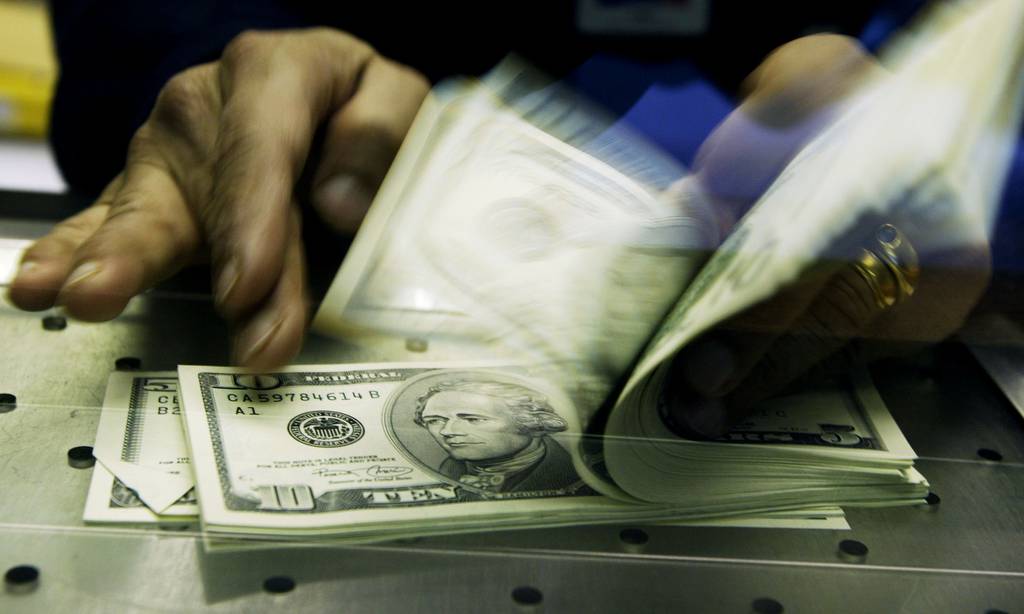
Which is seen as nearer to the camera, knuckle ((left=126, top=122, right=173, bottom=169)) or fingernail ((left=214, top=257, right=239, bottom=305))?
fingernail ((left=214, top=257, right=239, bottom=305))

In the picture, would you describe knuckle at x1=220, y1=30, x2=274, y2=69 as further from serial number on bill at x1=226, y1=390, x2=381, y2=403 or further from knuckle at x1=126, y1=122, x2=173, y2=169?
serial number on bill at x1=226, y1=390, x2=381, y2=403

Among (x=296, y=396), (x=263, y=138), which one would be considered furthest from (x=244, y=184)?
(x=296, y=396)

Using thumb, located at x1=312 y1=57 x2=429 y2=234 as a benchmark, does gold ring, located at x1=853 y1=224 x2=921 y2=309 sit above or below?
above

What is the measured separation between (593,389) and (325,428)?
17 centimetres

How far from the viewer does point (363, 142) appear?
0.88 metres

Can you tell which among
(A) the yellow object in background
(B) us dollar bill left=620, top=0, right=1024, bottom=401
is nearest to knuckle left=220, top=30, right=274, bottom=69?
(B) us dollar bill left=620, top=0, right=1024, bottom=401

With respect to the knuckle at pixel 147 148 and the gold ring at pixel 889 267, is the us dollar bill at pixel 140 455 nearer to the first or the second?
the knuckle at pixel 147 148

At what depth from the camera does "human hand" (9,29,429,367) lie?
68cm

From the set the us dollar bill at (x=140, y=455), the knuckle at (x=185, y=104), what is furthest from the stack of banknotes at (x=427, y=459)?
the knuckle at (x=185, y=104)

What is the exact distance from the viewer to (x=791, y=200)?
57 centimetres

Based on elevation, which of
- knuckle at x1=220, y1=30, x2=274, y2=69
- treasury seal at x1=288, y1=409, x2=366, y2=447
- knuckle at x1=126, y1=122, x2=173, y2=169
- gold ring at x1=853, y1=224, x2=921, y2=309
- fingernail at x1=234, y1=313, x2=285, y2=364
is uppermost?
gold ring at x1=853, y1=224, x2=921, y2=309

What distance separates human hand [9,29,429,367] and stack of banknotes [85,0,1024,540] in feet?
0.19

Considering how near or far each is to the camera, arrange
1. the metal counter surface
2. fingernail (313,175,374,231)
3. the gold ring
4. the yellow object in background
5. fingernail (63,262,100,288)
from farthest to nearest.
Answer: the yellow object in background → fingernail (313,175,374,231) → fingernail (63,262,100,288) → the gold ring → the metal counter surface

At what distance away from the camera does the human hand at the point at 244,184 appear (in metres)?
0.68
